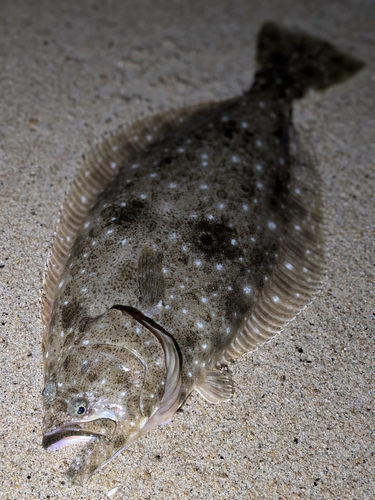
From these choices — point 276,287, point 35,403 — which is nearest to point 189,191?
point 276,287

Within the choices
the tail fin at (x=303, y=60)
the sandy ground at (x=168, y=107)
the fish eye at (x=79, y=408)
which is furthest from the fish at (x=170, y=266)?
the tail fin at (x=303, y=60)

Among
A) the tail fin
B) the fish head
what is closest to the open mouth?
the fish head

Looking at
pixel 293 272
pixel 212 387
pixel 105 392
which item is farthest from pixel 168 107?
pixel 105 392

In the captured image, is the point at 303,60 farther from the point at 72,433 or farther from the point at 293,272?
the point at 72,433

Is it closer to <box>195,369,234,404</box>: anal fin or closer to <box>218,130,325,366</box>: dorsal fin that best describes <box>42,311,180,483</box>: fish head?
<box>195,369,234,404</box>: anal fin

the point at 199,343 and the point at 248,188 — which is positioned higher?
the point at 248,188

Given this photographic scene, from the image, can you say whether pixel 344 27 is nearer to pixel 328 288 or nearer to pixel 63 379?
pixel 328 288

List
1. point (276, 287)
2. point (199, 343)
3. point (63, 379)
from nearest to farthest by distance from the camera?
point (63, 379)
point (199, 343)
point (276, 287)
